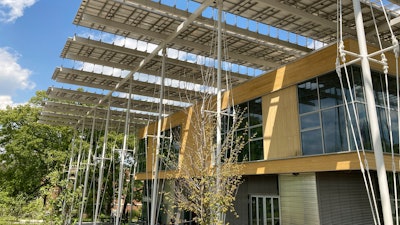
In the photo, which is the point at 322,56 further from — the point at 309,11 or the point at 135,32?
the point at 135,32

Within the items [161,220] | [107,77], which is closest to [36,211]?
[107,77]

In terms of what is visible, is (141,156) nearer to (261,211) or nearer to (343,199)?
(261,211)

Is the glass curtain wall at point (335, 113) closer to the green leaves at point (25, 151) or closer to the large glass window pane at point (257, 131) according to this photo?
the large glass window pane at point (257, 131)

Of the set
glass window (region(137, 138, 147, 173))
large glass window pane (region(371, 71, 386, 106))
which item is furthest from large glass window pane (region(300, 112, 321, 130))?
glass window (region(137, 138, 147, 173))

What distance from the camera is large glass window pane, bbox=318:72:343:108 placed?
10.5 meters

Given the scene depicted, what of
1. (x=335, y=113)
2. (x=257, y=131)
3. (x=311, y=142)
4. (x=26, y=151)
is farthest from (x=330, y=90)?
(x=26, y=151)

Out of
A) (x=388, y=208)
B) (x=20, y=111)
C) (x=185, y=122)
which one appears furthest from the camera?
(x=20, y=111)

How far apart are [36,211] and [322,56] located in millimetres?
10706

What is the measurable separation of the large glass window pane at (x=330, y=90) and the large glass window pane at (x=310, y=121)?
18.9 inches

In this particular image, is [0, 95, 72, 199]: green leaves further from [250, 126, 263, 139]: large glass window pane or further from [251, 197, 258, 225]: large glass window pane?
[250, 126, 263, 139]: large glass window pane

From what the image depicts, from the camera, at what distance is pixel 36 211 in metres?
9.72

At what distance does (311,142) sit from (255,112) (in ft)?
11.3

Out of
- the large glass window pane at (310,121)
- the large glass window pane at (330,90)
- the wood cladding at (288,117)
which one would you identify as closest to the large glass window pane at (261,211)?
the wood cladding at (288,117)

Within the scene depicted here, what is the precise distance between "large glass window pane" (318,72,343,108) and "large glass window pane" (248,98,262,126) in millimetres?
3187
